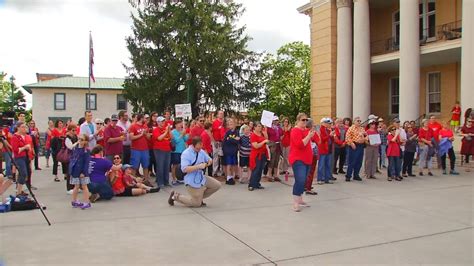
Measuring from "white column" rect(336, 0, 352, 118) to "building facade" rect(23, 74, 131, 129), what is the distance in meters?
39.1

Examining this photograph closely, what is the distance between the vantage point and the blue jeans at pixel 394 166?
12188 mm

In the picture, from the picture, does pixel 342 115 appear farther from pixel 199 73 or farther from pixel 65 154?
pixel 65 154

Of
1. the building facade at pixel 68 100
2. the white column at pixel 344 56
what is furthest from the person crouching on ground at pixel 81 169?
the building facade at pixel 68 100

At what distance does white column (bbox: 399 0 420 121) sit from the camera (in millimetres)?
19359

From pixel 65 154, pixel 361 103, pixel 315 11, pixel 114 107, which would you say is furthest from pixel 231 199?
pixel 114 107

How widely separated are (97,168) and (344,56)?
17.7m

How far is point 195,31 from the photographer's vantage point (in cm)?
2775

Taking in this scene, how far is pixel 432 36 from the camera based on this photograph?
73.4 feet

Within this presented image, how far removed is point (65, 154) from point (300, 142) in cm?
604

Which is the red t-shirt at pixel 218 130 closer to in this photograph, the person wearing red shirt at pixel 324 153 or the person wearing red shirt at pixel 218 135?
the person wearing red shirt at pixel 218 135

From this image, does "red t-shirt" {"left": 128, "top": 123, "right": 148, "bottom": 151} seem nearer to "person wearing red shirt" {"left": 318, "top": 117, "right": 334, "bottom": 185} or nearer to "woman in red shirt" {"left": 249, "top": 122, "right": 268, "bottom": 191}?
"woman in red shirt" {"left": 249, "top": 122, "right": 268, "bottom": 191}

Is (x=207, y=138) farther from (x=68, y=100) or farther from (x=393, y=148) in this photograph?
(x=68, y=100)

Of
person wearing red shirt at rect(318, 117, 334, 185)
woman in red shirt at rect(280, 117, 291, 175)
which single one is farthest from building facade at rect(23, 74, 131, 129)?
person wearing red shirt at rect(318, 117, 334, 185)

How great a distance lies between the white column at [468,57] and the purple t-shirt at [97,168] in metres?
14.4
